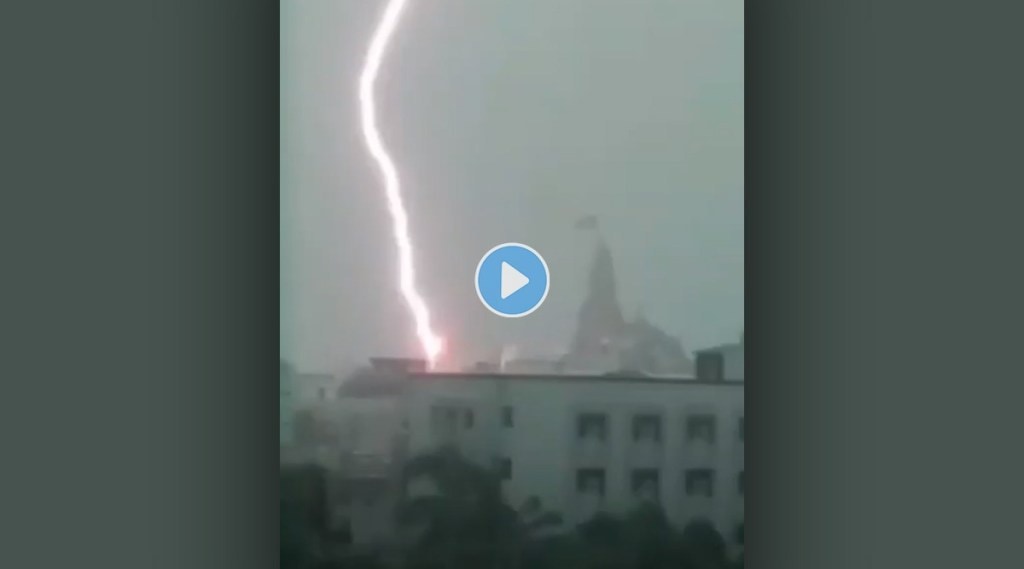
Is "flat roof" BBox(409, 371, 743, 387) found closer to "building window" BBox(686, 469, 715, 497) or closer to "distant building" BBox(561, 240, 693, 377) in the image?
"distant building" BBox(561, 240, 693, 377)

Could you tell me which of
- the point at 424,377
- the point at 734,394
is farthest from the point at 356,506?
the point at 734,394

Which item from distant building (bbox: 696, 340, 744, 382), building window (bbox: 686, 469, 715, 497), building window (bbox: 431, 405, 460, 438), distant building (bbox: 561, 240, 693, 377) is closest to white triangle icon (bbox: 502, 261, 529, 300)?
distant building (bbox: 561, 240, 693, 377)

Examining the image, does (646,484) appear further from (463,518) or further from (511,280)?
(511,280)

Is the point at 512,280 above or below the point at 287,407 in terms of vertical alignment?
above

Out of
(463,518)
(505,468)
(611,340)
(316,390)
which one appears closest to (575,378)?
(611,340)
